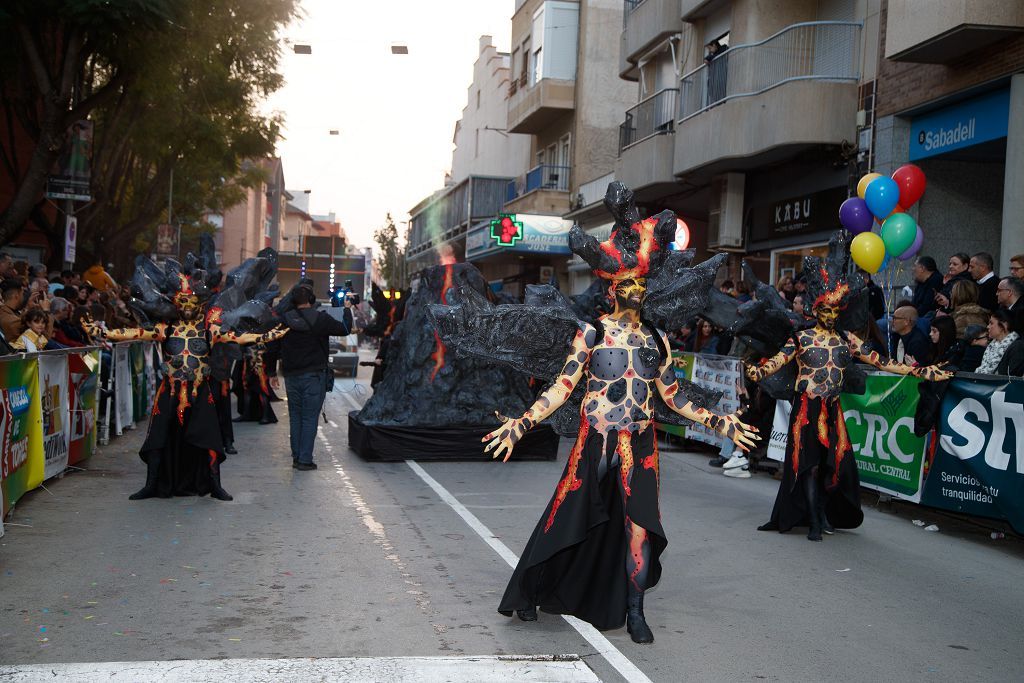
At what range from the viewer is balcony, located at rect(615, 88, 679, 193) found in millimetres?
23766

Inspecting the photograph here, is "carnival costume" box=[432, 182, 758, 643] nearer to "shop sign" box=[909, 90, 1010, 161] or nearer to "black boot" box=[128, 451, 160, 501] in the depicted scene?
"black boot" box=[128, 451, 160, 501]

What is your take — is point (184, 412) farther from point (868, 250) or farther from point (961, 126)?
point (961, 126)

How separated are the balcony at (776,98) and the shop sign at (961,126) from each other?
1.57m

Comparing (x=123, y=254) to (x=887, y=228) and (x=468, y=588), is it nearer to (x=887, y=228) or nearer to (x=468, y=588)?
(x=887, y=228)

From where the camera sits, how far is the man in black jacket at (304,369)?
40.4 ft

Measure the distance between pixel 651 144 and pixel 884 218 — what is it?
36.5 feet

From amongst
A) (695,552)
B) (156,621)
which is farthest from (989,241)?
(156,621)

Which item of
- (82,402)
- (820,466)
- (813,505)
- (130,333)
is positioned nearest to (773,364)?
(820,466)

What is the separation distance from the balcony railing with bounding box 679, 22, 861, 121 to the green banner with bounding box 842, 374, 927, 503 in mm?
8405

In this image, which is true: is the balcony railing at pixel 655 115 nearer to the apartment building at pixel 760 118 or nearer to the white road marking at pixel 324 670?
the apartment building at pixel 760 118

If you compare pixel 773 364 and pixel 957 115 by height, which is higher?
pixel 957 115

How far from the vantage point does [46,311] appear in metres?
12.3

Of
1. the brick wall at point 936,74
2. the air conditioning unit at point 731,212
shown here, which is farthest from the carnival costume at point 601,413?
the air conditioning unit at point 731,212

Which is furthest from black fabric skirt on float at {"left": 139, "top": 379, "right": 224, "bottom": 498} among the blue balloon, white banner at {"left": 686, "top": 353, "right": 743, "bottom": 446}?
the blue balloon
